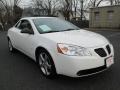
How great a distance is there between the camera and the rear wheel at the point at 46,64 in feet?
13.2

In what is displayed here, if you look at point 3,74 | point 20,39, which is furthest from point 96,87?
point 20,39

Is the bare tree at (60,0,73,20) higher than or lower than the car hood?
higher

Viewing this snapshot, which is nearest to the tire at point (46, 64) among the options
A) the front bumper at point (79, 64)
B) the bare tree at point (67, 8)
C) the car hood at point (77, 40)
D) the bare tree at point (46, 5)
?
the front bumper at point (79, 64)

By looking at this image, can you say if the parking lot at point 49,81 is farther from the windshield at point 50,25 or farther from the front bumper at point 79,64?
the windshield at point 50,25

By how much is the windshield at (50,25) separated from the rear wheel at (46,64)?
26.8 inches

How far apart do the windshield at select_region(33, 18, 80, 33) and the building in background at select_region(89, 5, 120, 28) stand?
20.7m

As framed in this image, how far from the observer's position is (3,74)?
184 inches

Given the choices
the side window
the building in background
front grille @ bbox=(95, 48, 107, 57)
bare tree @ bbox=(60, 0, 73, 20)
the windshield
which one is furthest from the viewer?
bare tree @ bbox=(60, 0, 73, 20)

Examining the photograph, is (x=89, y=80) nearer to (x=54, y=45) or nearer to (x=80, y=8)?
(x=54, y=45)

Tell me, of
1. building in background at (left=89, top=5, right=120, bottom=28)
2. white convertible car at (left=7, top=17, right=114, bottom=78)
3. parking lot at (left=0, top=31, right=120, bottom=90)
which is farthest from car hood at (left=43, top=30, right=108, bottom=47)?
building in background at (left=89, top=5, right=120, bottom=28)

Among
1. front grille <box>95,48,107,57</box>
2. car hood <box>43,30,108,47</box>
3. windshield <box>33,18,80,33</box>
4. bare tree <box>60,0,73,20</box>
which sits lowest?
front grille <box>95,48,107,57</box>

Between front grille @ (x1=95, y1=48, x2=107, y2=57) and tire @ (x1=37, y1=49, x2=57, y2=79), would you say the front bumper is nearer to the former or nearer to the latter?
front grille @ (x1=95, y1=48, x2=107, y2=57)

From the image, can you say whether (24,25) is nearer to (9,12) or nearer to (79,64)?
(79,64)

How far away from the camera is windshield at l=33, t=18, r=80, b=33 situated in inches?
189
